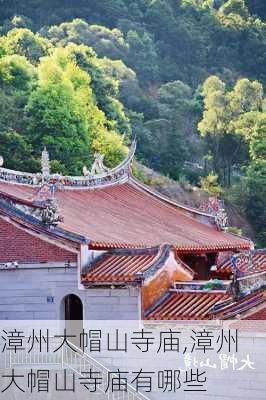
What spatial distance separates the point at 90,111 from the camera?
60344 millimetres

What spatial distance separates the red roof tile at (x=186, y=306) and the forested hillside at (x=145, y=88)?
2580 cm

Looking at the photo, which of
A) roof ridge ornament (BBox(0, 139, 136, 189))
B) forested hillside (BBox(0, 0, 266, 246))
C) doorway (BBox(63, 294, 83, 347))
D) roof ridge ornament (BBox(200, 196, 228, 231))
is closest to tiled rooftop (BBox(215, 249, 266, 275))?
doorway (BBox(63, 294, 83, 347))

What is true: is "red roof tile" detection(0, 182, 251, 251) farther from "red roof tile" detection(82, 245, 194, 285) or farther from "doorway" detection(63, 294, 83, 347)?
"doorway" detection(63, 294, 83, 347)

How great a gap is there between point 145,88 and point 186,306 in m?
76.2

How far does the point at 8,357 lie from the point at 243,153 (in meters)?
53.9

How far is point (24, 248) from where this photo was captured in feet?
79.4

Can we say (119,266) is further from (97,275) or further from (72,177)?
(72,177)

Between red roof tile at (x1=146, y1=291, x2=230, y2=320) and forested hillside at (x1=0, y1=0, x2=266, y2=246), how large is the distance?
25.8 m

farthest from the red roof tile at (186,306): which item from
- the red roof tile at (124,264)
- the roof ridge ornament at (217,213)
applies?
the roof ridge ornament at (217,213)

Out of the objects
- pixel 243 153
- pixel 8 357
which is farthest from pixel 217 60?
pixel 8 357

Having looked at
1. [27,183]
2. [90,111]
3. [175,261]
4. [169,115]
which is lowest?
[175,261]

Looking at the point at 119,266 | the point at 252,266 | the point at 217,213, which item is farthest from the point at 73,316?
the point at 217,213

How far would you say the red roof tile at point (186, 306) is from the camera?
73.7ft

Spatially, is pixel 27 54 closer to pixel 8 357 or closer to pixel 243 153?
pixel 243 153
